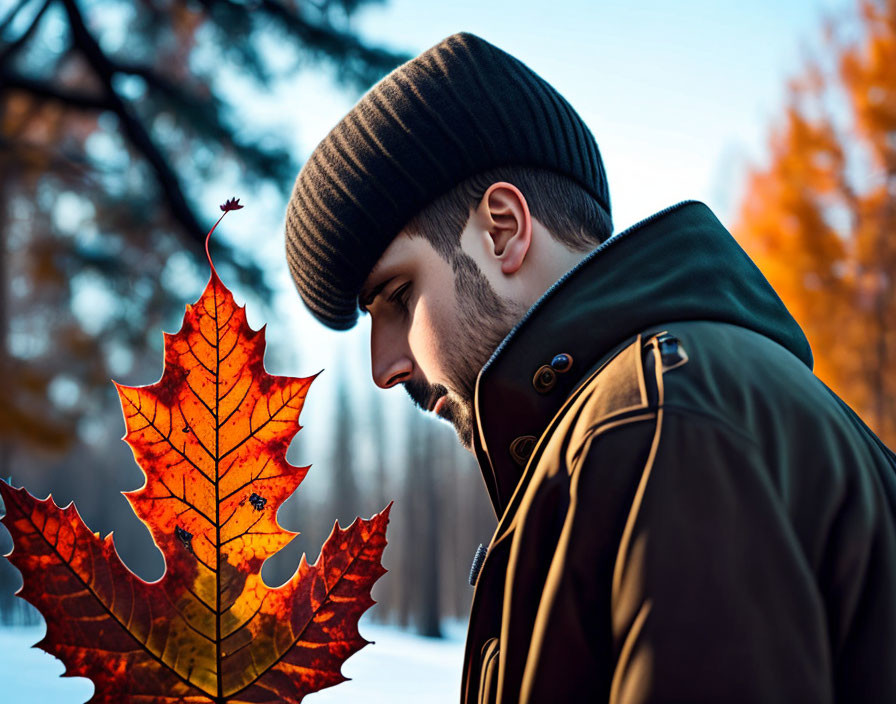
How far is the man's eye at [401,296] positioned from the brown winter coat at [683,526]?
1.24ft

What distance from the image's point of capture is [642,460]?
0.66 metres

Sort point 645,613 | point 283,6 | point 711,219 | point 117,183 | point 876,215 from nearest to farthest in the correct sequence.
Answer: point 645,613 < point 711,219 < point 283,6 < point 117,183 < point 876,215

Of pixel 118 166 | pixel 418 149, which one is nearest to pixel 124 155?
pixel 118 166

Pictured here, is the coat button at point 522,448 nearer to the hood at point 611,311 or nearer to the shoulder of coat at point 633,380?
the hood at point 611,311

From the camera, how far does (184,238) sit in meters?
5.54

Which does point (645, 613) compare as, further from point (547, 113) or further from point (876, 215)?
point (876, 215)

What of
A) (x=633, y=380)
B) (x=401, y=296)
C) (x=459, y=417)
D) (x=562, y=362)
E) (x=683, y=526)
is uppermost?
(x=401, y=296)

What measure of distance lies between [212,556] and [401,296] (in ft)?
2.12

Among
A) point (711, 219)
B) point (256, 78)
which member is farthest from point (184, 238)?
Answer: point (711, 219)

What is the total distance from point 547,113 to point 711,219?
0.49 meters

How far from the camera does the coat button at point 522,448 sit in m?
0.89

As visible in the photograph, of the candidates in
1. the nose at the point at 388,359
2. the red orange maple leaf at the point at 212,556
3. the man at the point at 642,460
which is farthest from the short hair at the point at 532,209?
the red orange maple leaf at the point at 212,556

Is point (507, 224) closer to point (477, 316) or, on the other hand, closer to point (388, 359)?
point (477, 316)

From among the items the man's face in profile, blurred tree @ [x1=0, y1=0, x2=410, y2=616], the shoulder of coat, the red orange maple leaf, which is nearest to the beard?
the man's face in profile
